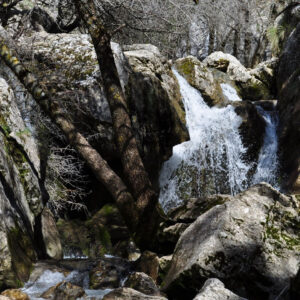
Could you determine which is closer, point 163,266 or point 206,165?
point 163,266

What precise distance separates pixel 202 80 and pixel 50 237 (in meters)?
9.46

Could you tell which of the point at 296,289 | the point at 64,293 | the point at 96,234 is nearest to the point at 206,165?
the point at 96,234

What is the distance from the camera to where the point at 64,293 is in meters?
4.06

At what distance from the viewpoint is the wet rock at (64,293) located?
4.01 metres

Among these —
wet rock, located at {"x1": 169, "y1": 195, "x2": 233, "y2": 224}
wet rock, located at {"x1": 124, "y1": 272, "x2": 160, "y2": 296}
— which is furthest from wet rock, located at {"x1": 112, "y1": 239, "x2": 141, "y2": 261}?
wet rock, located at {"x1": 124, "y1": 272, "x2": 160, "y2": 296}

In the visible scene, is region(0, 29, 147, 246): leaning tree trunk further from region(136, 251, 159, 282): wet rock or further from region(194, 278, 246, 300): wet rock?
region(194, 278, 246, 300): wet rock

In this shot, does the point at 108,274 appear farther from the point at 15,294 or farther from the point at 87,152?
the point at 87,152

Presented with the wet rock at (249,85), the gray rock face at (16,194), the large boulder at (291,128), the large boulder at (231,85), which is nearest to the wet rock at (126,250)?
the gray rock face at (16,194)

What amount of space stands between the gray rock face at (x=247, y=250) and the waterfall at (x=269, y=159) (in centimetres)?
633

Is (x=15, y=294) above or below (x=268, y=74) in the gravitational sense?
below

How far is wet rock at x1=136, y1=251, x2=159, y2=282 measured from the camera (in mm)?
5094

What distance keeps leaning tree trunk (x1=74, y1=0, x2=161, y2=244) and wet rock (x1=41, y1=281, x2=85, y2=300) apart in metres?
1.53

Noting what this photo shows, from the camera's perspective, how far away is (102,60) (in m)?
Result: 5.47

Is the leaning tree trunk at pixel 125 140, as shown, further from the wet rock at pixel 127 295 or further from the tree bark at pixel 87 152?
the wet rock at pixel 127 295
